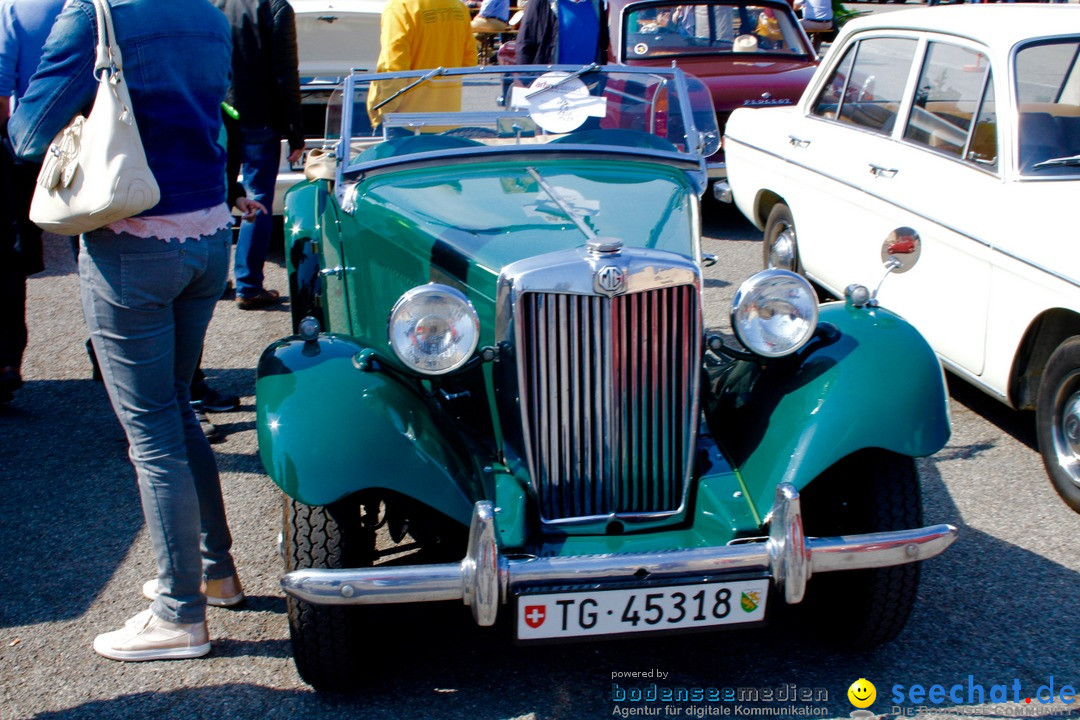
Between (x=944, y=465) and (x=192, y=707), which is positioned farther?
(x=944, y=465)

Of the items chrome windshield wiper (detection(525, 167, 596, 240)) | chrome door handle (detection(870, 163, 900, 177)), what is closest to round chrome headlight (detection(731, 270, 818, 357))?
chrome windshield wiper (detection(525, 167, 596, 240))

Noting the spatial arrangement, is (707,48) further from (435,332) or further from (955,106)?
(435,332)

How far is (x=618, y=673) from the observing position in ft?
9.52

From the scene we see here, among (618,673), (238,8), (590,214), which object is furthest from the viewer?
(238,8)

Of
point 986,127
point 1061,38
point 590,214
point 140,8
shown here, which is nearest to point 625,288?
point 590,214

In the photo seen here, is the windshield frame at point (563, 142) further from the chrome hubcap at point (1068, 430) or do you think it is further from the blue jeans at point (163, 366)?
the chrome hubcap at point (1068, 430)

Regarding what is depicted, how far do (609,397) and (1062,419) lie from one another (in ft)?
6.84

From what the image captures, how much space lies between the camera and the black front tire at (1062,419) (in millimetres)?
3777

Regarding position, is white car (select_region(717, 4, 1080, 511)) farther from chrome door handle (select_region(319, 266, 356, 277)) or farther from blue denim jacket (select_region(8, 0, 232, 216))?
blue denim jacket (select_region(8, 0, 232, 216))

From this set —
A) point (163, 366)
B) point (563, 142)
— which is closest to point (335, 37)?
point (563, 142)

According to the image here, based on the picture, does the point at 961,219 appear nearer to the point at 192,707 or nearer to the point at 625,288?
the point at 625,288

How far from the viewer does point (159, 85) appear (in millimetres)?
2564

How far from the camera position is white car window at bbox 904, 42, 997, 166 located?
4.40 m

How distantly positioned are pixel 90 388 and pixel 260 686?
105 inches
